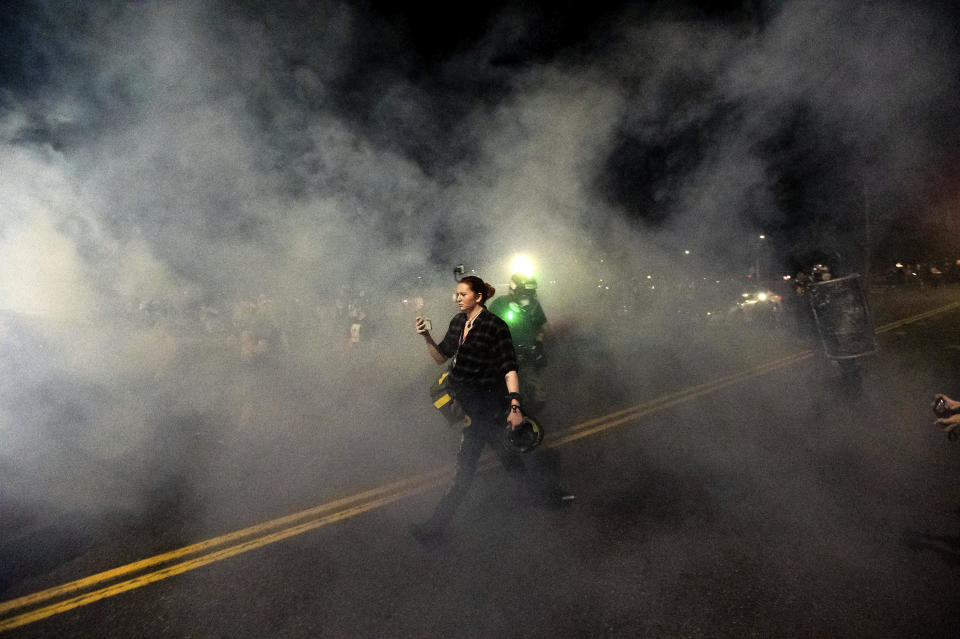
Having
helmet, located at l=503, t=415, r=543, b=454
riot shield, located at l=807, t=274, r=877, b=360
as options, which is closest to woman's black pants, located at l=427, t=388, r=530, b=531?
helmet, located at l=503, t=415, r=543, b=454

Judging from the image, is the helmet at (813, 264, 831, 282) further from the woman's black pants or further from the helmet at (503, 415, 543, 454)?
the woman's black pants

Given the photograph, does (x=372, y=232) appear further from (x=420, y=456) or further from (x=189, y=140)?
(x=420, y=456)

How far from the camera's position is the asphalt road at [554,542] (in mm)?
1998

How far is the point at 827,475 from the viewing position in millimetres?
3121

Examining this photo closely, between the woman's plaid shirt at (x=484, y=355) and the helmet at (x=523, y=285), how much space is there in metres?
2.37

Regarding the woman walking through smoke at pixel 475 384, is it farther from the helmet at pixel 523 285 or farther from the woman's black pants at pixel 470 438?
the helmet at pixel 523 285

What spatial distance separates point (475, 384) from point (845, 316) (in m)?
4.12

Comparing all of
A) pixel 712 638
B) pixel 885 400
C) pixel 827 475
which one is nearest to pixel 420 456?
pixel 712 638

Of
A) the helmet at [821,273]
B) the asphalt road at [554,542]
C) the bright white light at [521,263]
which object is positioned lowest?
the asphalt road at [554,542]

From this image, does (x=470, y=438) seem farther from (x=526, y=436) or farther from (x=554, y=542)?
(x=554, y=542)

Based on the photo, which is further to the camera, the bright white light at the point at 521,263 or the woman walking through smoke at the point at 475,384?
the bright white light at the point at 521,263

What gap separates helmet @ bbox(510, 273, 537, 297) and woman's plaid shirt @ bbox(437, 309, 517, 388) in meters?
2.37

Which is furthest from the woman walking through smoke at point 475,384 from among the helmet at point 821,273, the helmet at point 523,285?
the helmet at point 821,273

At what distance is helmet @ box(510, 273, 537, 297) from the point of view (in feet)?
16.4
